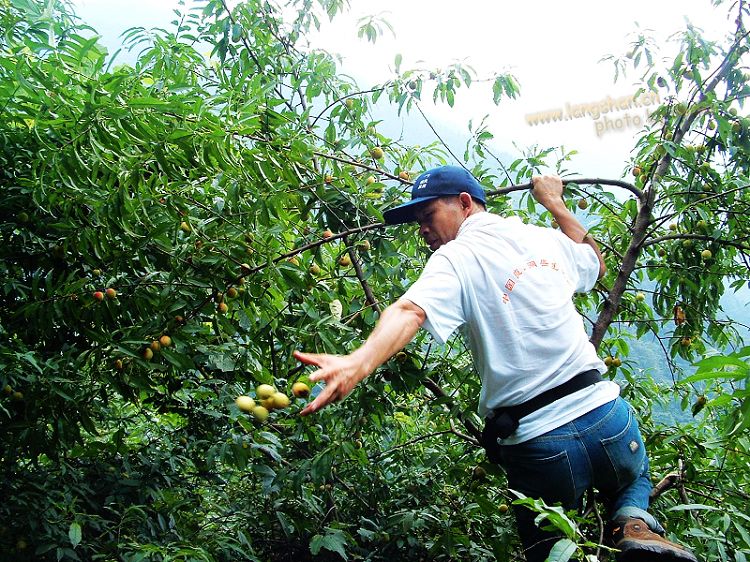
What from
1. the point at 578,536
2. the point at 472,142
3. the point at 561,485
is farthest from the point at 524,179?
the point at 578,536

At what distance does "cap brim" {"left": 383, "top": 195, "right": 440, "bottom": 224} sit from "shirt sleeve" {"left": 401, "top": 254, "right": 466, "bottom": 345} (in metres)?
0.36

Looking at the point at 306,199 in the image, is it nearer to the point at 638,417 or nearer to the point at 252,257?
the point at 252,257

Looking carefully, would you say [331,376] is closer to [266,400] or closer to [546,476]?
[266,400]

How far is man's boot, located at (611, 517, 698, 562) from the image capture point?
1.43m

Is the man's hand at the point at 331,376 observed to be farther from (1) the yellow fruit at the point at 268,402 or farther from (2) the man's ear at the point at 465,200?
(2) the man's ear at the point at 465,200

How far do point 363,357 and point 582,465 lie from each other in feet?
2.40

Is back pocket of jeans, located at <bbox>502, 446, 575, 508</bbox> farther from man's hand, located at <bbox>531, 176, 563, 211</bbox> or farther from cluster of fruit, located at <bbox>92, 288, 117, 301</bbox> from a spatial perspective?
cluster of fruit, located at <bbox>92, 288, 117, 301</bbox>

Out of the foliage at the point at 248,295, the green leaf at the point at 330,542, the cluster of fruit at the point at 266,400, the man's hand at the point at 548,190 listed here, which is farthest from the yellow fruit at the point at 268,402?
the man's hand at the point at 548,190

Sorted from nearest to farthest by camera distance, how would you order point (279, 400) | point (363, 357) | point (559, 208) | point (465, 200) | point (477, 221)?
point (363, 357)
point (279, 400)
point (477, 221)
point (465, 200)
point (559, 208)

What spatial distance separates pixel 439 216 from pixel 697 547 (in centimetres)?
118

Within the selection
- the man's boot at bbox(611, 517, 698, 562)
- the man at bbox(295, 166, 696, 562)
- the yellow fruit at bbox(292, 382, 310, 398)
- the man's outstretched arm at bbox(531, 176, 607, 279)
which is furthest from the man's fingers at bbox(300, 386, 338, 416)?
the man's outstretched arm at bbox(531, 176, 607, 279)

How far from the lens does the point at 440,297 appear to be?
151cm

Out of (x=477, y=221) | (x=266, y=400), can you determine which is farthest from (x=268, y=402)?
(x=477, y=221)

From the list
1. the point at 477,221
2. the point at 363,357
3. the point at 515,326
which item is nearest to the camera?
the point at 363,357
